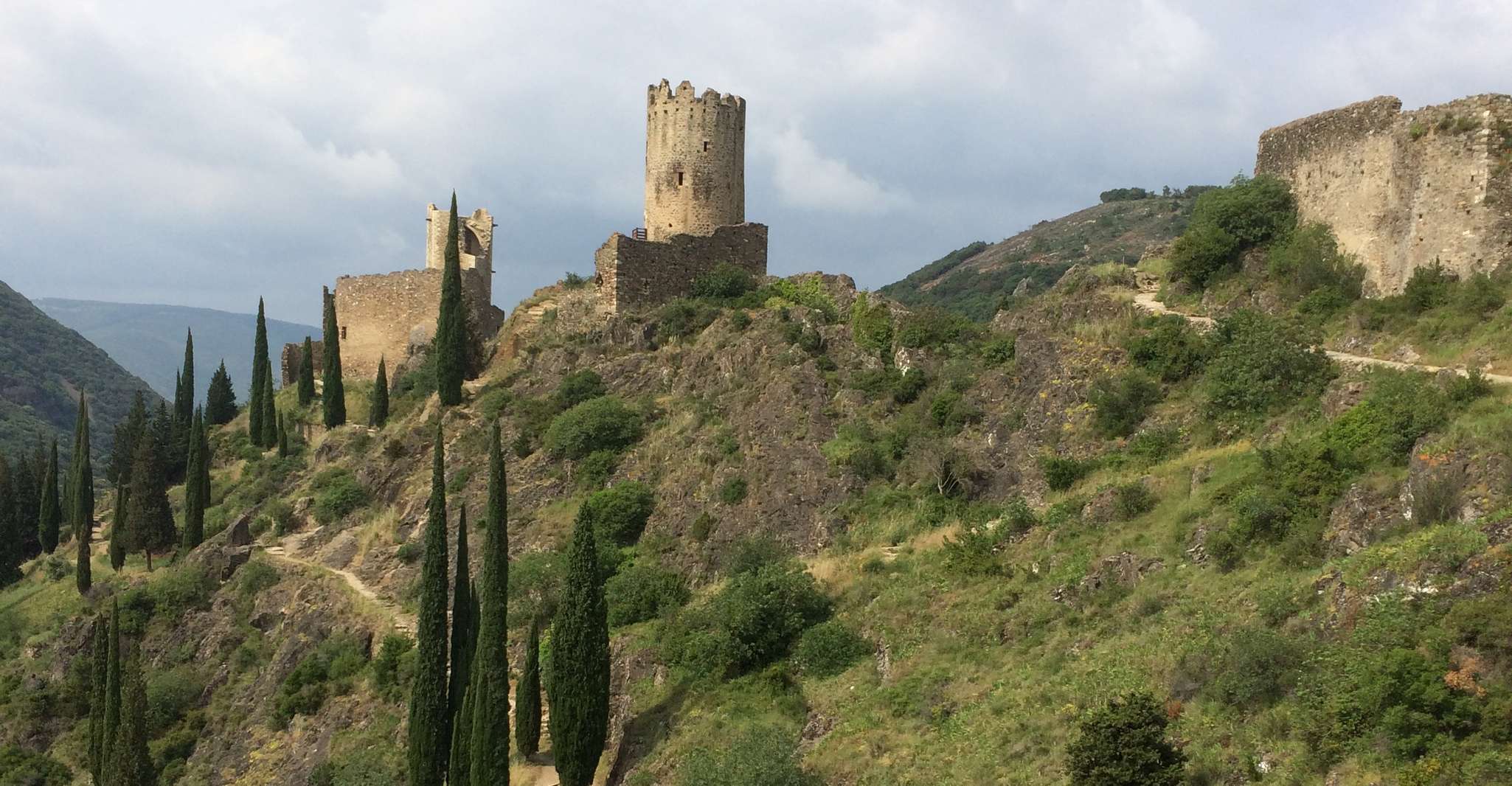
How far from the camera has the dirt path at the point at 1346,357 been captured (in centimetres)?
1997

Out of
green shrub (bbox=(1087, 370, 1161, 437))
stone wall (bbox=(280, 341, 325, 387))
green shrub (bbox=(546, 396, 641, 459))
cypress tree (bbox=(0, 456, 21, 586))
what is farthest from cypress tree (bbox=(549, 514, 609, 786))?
cypress tree (bbox=(0, 456, 21, 586))

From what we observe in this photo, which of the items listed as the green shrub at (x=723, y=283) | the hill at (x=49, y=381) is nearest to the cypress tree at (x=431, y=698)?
the green shrub at (x=723, y=283)

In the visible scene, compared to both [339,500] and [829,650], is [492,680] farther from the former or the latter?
[339,500]

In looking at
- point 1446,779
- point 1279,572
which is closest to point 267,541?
point 1279,572

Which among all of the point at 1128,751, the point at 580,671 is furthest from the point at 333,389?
the point at 1128,751

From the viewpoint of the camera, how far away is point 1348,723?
44.9ft

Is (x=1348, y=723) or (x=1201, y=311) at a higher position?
(x=1201, y=311)

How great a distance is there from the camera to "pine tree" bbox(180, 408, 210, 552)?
42875mm

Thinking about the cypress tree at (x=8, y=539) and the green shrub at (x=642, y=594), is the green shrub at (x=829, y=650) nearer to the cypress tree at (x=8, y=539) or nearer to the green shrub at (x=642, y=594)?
the green shrub at (x=642, y=594)

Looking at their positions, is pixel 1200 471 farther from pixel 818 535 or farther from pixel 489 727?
pixel 489 727

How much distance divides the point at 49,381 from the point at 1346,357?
394 ft

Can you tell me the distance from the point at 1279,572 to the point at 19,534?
51228mm

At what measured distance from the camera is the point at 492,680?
25.1 meters

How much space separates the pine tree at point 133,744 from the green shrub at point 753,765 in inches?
581
